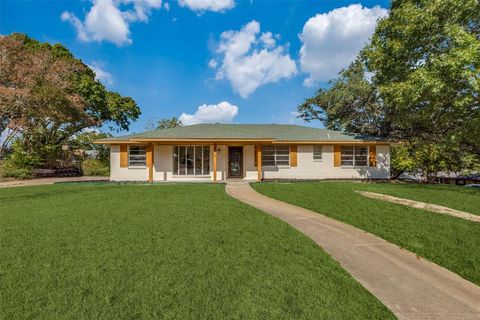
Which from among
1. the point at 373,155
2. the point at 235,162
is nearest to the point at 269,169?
the point at 235,162

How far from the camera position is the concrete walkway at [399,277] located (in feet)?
9.65

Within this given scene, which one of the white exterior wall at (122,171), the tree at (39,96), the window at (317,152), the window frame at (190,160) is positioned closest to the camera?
the white exterior wall at (122,171)

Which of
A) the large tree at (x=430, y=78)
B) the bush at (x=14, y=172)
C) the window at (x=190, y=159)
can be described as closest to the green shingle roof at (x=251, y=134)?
the window at (x=190, y=159)

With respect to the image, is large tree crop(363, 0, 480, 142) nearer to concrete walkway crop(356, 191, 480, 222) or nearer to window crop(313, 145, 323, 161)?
window crop(313, 145, 323, 161)

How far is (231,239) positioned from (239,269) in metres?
1.33

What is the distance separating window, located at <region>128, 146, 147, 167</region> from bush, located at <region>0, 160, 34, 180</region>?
9.23m

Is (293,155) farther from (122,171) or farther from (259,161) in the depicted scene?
(122,171)

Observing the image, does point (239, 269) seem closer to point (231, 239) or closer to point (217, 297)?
point (217, 297)

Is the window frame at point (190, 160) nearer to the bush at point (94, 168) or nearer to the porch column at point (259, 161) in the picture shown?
the porch column at point (259, 161)

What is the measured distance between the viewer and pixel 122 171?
656 inches

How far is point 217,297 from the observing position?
3008mm

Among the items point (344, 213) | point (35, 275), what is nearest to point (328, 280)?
point (35, 275)

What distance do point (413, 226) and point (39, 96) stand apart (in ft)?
75.0

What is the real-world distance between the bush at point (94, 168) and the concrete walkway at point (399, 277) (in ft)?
71.1
